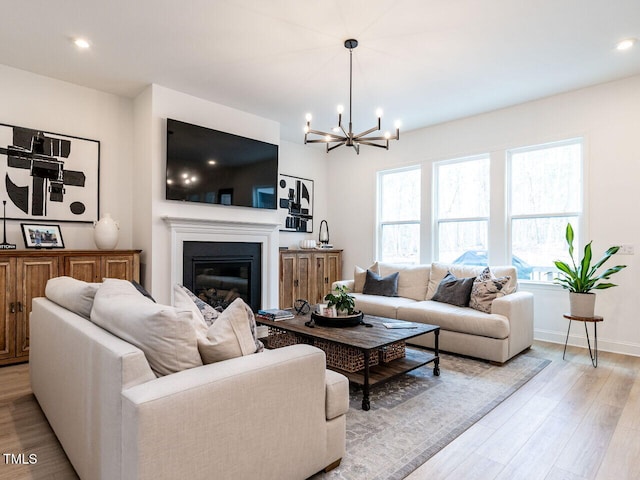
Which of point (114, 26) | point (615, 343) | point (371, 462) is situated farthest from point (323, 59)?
point (615, 343)

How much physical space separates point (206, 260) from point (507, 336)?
3331mm

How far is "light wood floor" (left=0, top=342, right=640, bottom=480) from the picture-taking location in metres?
1.86

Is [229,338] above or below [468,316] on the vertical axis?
above

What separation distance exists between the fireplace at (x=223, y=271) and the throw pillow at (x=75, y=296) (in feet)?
6.33

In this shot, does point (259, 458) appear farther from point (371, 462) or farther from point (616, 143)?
point (616, 143)

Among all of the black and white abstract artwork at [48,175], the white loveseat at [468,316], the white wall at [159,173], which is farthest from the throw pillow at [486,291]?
the black and white abstract artwork at [48,175]

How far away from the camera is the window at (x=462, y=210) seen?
5.01 m

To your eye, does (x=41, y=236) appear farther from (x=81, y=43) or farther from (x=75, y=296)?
(x=75, y=296)

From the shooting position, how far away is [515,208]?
4.72m

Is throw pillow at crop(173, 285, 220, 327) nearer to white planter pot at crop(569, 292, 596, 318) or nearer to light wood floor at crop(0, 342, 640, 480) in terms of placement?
light wood floor at crop(0, 342, 640, 480)

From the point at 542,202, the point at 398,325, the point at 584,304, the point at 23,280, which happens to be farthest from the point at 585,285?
the point at 23,280

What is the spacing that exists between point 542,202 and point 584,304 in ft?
4.62

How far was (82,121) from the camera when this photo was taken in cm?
416

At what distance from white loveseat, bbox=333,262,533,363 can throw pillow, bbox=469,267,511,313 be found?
0.22ft
